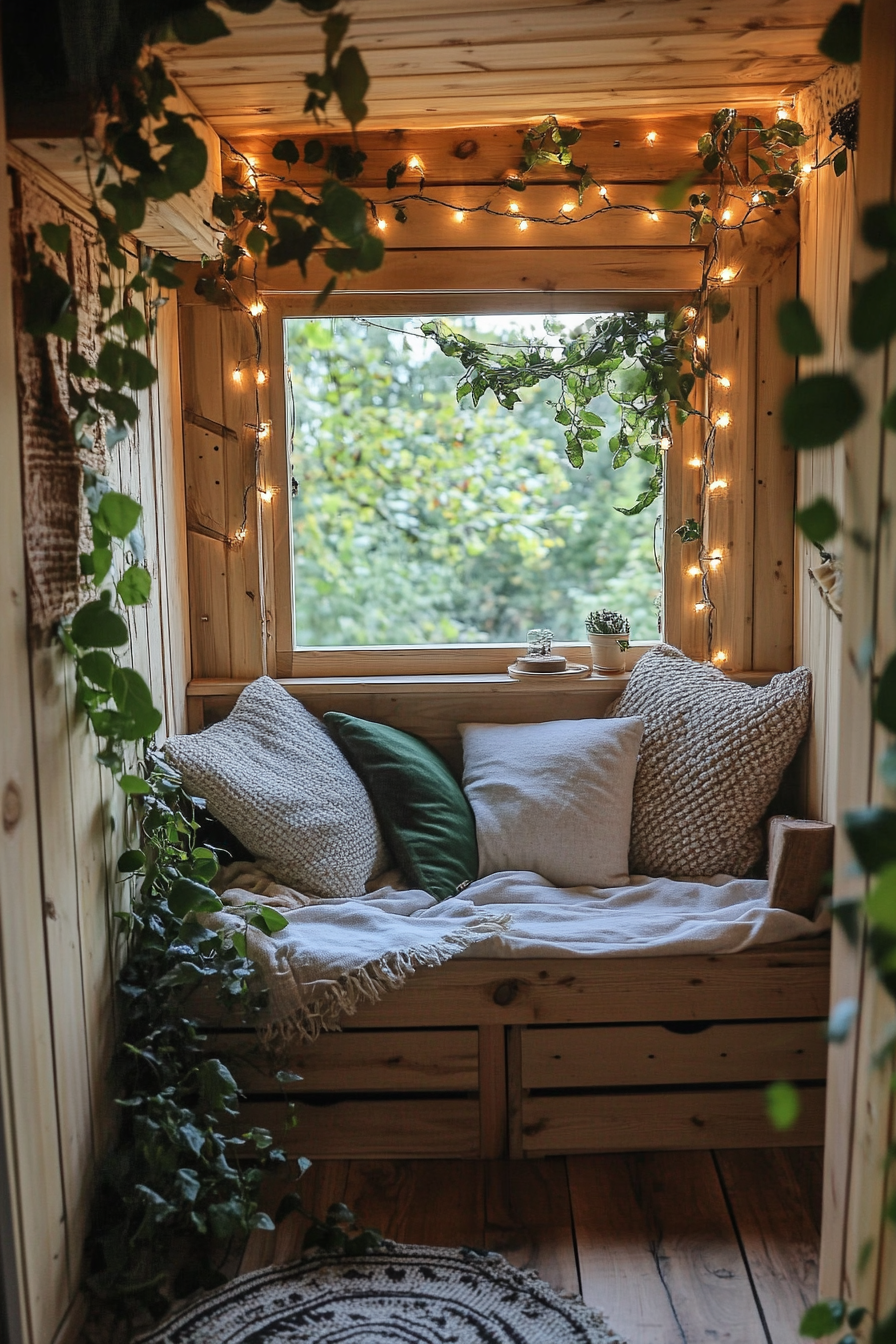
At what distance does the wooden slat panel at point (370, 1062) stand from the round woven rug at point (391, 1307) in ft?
1.10

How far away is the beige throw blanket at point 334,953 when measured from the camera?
221cm

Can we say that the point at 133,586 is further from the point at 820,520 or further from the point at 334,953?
the point at 820,520

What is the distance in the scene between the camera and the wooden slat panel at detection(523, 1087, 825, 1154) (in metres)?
2.29

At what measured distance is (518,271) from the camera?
2867 mm

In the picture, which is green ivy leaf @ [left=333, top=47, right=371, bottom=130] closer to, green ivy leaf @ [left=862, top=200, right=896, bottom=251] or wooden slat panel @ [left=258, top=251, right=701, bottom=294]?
green ivy leaf @ [left=862, top=200, right=896, bottom=251]

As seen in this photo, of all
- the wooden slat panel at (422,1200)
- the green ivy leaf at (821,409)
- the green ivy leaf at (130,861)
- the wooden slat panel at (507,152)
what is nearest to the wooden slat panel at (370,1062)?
the wooden slat panel at (422,1200)

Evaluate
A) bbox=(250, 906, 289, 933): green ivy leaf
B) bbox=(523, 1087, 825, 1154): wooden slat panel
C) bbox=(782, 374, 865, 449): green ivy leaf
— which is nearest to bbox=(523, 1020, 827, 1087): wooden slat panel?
bbox=(523, 1087, 825, 1154): wooden slat panel

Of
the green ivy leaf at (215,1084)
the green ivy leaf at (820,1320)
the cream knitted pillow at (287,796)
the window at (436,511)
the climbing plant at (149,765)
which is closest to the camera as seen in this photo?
the green ivy leaf at (820,1320)

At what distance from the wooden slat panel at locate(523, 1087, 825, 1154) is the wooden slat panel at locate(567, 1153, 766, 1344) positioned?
0.12 ft

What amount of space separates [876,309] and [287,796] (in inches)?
71.7

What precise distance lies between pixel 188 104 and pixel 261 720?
133 centimetres

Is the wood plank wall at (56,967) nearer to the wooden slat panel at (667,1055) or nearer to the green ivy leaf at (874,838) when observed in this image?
the wooden slat panel at (667,1055)

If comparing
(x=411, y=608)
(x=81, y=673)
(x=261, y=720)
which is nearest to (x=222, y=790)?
(x=261, y=720)

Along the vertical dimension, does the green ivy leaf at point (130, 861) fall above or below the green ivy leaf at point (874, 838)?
below
